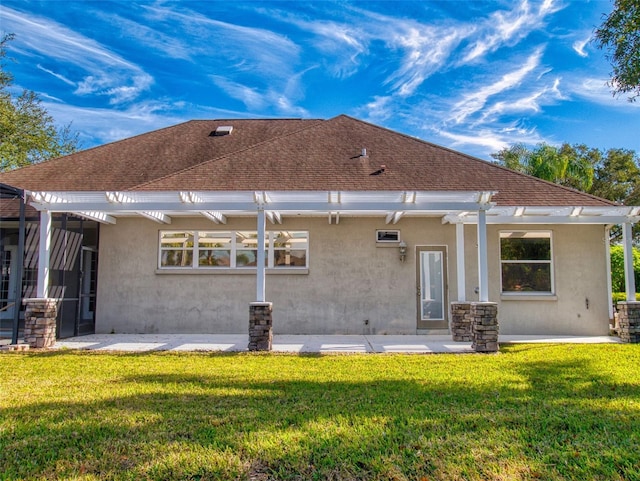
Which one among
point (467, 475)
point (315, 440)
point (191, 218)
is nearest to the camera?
point (467, 475)

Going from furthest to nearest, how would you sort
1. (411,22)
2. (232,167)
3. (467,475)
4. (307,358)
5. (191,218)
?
(411,22)
(191,218)
(232,167)
(307,358)
(467,475)

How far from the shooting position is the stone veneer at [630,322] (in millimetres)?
10773

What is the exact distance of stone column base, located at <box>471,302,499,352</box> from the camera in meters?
9.38

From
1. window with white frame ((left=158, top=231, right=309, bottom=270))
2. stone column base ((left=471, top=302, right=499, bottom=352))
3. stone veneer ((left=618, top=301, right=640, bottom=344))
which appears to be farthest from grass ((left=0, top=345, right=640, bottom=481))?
window with white frame ((left=158, top=231, right=309, bottom=270))

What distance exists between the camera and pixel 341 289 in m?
12.4

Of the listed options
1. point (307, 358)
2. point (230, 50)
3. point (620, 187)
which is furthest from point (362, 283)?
point (620, 187)

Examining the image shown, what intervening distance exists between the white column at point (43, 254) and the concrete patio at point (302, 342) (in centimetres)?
130

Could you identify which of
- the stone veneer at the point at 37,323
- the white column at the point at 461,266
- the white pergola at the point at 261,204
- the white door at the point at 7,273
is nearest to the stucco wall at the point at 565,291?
the white column at the point at 461,266

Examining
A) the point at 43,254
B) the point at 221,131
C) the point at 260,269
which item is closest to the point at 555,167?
the point at 221,131

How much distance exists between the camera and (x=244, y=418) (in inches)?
189

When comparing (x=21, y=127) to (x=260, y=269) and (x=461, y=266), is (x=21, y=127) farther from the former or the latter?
(x=461, y=266)

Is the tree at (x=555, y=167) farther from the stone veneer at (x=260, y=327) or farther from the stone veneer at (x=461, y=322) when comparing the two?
the stone veneer at (x=260, y=327)

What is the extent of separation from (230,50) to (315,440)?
16822 mm

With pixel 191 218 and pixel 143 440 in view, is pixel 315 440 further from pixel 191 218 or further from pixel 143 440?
pixel 191 218
